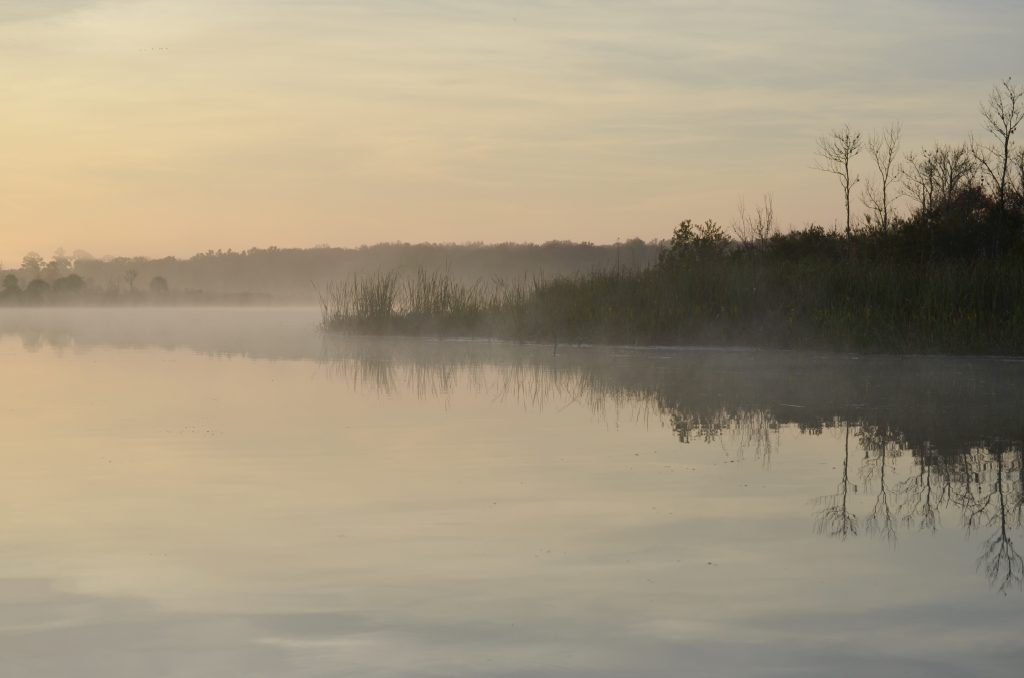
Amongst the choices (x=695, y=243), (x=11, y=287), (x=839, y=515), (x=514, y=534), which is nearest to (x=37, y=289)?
(x=11, y=287)

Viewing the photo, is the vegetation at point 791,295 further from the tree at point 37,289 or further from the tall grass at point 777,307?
the tree at point 37,289

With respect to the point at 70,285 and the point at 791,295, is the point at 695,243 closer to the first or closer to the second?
the point at 791,295

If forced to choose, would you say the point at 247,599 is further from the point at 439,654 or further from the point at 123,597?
the point at 439,654

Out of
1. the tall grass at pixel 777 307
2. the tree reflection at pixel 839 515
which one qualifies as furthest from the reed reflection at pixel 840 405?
the tall grass at pixel 777 307

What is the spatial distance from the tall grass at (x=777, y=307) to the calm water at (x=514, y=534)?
4638 millimetres

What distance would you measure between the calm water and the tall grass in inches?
183

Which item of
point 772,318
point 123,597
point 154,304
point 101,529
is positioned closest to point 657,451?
point 101,529

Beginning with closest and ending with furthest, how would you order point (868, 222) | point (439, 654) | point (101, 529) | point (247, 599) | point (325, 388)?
point (439, 654), point (247, 599), point (101, 529), point (325, 388), point (868, 222)

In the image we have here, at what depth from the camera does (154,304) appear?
4694cm

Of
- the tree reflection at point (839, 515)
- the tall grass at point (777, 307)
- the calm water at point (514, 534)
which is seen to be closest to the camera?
the calm water at point (514, 534)

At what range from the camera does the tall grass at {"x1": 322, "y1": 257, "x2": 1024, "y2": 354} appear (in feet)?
49.0

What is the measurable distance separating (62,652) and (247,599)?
2.05 ft

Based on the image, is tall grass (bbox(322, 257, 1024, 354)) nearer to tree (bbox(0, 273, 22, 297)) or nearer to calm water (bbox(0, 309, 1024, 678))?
calm water (bbox(0, 309, 1024, 678))

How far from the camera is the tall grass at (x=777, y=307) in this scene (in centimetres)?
1493
